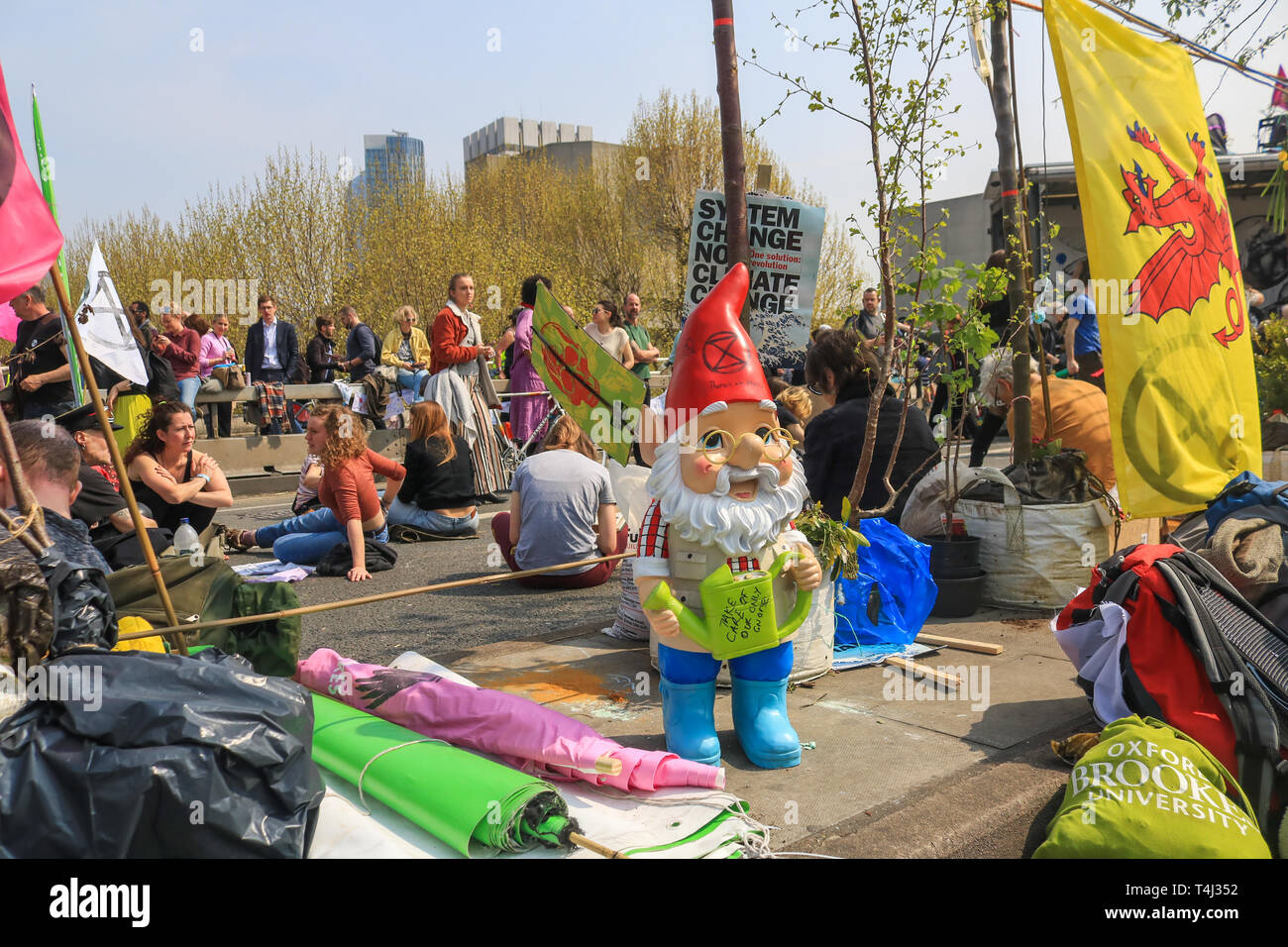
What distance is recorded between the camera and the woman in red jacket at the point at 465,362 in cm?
961

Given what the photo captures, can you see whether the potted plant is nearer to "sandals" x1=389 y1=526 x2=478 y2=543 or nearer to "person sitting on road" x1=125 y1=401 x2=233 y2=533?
"sandals" x1=389 y1=526 x2=478 y2=543

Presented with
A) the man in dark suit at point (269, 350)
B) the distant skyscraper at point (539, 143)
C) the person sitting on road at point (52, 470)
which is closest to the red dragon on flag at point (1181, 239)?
the person sitting on road at point (52, 470)

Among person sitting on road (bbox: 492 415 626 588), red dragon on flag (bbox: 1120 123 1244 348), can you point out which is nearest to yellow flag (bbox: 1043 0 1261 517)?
red dragon on flag (bbox: 1120 123 1244 348)

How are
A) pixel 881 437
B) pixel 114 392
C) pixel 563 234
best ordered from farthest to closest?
pixel 563 234, pixel 114 392, pixel 881 437

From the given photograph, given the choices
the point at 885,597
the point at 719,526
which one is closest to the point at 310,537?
the point at 885,597

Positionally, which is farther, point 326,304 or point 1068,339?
point 326,304

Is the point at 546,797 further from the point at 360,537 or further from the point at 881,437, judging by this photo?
the point at 360,537

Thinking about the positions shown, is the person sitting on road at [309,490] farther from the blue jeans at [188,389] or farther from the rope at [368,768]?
the rope at [368,768]

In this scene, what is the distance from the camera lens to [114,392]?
865 cm

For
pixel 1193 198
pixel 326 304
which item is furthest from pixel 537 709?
pixel 326 304

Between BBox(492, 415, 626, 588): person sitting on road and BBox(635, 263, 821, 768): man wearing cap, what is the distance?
8.65 feet

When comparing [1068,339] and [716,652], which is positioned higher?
[1068,339]

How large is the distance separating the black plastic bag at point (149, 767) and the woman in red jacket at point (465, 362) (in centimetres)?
715

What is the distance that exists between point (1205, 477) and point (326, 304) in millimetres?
27582
